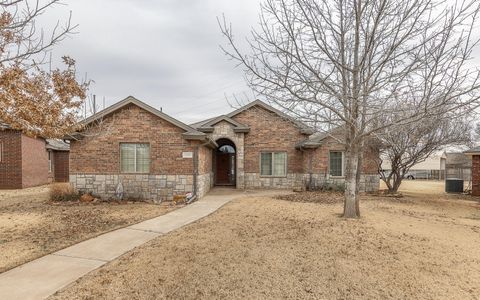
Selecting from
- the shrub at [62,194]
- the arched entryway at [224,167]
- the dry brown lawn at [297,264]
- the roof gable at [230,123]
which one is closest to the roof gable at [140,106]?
the shrub at [62,194]

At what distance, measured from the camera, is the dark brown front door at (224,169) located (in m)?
24.2

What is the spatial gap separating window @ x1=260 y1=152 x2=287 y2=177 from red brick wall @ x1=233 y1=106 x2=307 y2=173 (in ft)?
0.83

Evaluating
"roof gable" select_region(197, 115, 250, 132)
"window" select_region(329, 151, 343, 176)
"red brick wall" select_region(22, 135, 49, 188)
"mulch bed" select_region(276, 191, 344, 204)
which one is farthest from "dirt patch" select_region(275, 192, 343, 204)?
"red brick wall" select_region(22, 135, 49, 188)

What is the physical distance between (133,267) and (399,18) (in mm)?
7558

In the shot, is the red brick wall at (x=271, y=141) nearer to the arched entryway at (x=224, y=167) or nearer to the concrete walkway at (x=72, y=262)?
the arched entryway at (x=224, y=167)

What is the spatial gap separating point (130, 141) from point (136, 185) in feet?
6.57

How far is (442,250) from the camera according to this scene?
645cm

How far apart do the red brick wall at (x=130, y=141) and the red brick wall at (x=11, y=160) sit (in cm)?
878

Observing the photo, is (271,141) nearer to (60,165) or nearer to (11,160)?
(11,160)

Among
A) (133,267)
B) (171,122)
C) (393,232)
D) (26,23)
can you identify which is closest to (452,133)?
(393,232)

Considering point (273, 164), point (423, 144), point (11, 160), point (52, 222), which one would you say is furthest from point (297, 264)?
point (11, 160)

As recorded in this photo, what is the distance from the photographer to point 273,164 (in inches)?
800

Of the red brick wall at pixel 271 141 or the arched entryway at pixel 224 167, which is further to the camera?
the arched entryway at pixel 224 167

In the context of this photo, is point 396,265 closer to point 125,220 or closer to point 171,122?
point 125,220
